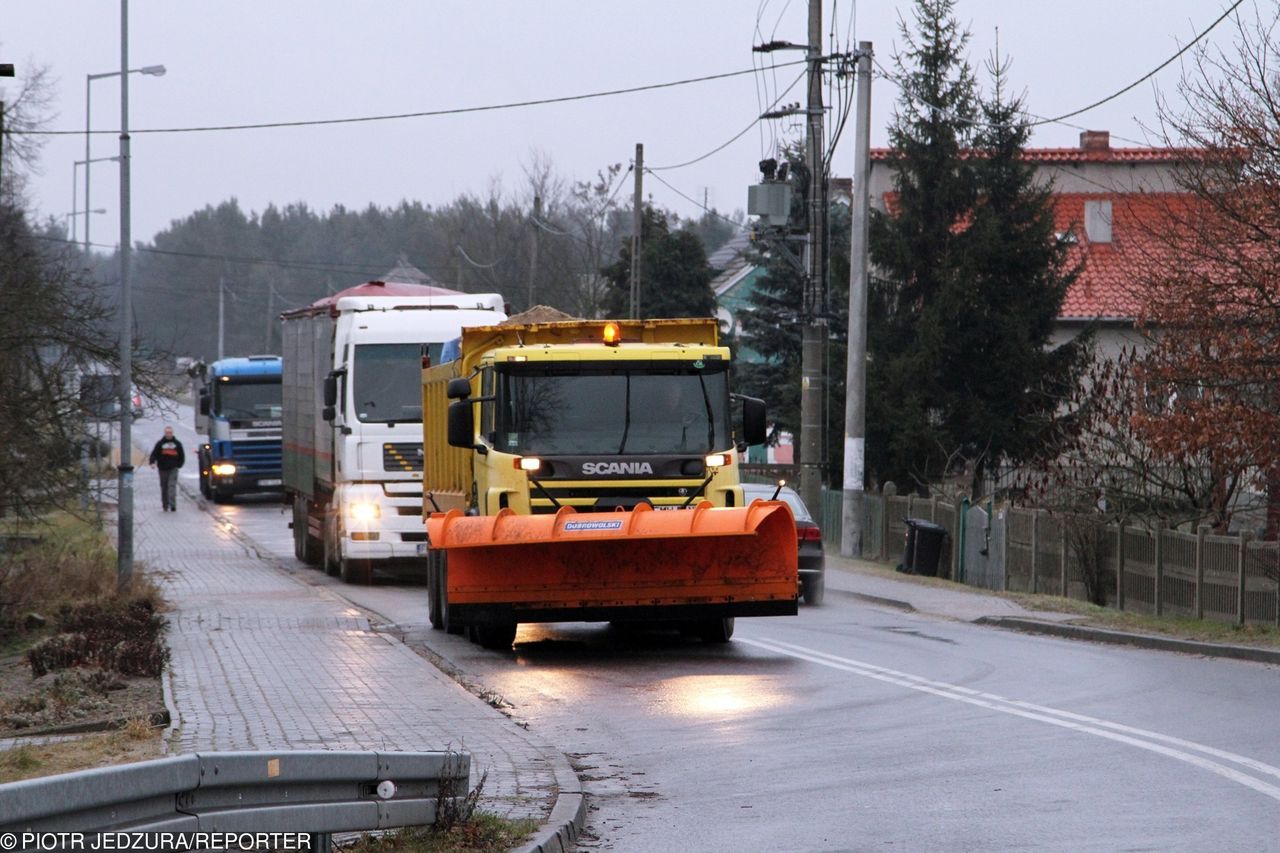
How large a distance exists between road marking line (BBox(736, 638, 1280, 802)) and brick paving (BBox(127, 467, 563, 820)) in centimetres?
344

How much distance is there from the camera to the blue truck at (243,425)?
46750 millimetres

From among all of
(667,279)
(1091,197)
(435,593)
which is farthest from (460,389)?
(667,279)

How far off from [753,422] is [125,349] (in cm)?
1037

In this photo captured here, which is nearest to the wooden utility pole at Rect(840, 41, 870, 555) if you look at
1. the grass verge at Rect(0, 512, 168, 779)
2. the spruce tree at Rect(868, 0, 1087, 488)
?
the spruce tree at Rect(868, 0, 1087, 488)

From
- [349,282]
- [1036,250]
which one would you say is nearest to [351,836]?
[1036,250]

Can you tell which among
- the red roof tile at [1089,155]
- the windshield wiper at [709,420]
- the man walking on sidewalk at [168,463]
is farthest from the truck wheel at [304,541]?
the red roof tile at [1089,155]

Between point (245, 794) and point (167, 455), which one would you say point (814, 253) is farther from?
point (245, 794)

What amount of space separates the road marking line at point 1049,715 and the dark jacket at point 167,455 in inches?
1132

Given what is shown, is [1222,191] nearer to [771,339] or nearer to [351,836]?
[351,836]

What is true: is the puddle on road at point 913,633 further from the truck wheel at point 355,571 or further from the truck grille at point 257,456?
the truck grille at point 257,456

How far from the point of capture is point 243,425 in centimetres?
4675

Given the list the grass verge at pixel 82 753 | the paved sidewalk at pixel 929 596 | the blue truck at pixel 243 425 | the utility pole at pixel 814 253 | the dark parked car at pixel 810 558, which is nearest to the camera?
the grass verge at pixel 82 753

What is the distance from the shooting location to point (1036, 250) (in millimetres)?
37219

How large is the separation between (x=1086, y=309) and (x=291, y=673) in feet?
113
